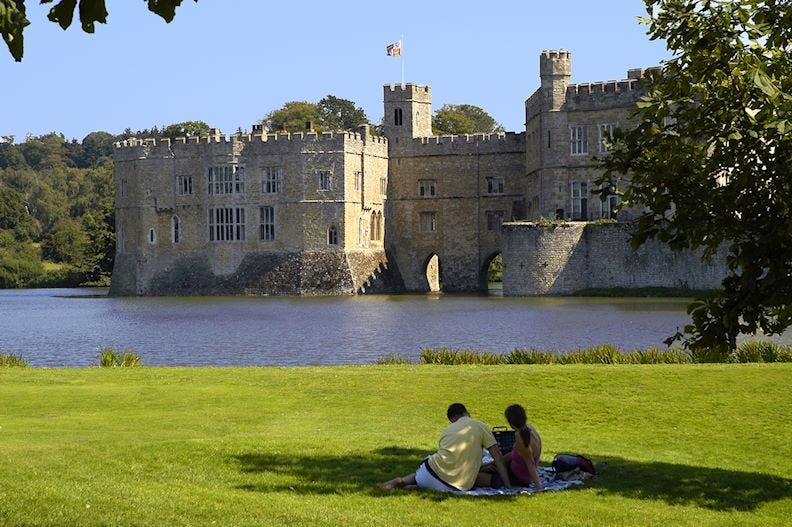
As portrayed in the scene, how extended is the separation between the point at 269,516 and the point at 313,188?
5127 centimetres

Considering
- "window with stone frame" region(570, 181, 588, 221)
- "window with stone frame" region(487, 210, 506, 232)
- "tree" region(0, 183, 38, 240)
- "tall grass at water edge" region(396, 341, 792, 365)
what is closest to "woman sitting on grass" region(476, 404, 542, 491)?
"tall grass at water edge" region(396, 341, 792, 365)

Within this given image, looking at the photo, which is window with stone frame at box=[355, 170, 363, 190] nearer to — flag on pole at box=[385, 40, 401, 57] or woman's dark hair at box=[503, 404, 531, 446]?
flag on pole at box=[385, 40, 401, 57]

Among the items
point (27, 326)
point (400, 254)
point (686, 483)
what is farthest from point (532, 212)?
point (686, 483)

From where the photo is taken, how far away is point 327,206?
61.6 m

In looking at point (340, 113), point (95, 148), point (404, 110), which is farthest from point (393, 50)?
point (95, 148)

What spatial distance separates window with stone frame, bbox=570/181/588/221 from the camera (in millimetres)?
57125

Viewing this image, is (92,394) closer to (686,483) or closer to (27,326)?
(686,483)

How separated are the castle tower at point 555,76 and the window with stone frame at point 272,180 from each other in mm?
12649

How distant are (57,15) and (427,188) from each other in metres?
59.0

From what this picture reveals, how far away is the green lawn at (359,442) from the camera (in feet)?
37.2

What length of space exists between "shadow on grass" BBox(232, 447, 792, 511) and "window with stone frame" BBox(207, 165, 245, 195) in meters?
50.1

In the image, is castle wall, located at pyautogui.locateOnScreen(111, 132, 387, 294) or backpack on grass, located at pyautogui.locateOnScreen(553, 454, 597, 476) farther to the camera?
castle wall, located at pyautogui.locateOnScreen(111, 132, 387, 294)

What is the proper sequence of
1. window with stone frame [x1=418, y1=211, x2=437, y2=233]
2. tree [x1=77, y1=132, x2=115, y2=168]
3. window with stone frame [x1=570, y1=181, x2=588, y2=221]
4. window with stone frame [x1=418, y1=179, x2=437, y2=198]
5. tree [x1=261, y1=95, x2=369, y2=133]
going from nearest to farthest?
window with stone frame [x1=570, y1=181, x2=588, y2=221] → window with stone frame [x1=418, y1=179, x2=437, y2=198] → window with stone frame [x1=418, y1=211, x2=437, y2=233] → tree [x1=261, y1=95, x2=369, y2=133] → tree [x1=77, y1=132, x2=115, y2=168]

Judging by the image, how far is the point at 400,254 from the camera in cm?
6594
